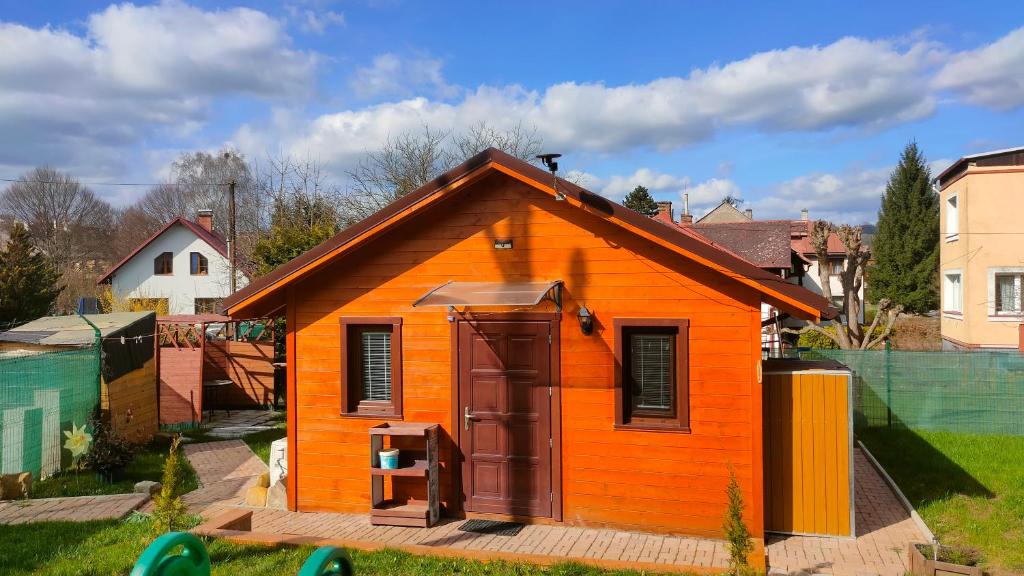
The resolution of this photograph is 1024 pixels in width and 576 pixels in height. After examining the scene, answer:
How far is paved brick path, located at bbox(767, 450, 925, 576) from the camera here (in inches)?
270

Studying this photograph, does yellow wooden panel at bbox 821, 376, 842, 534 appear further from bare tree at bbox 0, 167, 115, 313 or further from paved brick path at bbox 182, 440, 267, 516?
bare tree at bbox 0, 167, 115, 313

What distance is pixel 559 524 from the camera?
8227mm

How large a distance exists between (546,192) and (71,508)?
7.35 m

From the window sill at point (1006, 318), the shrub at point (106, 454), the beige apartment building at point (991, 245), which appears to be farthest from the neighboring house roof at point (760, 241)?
the shrub at point (106, 454)

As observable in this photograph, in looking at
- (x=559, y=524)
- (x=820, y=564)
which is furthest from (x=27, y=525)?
(x=820, y=564)

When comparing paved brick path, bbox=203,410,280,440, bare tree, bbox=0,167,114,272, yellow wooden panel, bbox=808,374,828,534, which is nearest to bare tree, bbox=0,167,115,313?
bare tree, bbox=0,167,114,272

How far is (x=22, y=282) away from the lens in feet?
102

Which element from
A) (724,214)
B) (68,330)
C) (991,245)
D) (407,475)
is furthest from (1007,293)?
(724,214)

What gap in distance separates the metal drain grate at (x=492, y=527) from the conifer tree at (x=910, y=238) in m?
36.7

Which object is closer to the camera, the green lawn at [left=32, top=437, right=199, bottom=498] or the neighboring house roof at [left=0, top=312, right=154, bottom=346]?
the green lawn at [left=32, top=437, right=199, bottom=498]

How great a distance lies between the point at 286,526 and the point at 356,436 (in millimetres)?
1322

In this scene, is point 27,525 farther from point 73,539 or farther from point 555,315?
point 555,315

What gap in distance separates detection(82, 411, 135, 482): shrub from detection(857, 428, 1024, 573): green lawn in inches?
446

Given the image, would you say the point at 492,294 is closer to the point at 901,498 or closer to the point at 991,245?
the point at 901,498
